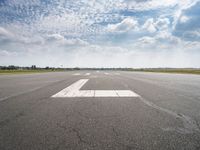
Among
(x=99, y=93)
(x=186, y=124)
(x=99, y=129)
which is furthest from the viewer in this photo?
(x=99, y=93)

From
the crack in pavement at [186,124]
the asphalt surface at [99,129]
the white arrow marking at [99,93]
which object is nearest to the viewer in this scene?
the asphalt surface at [99,129]

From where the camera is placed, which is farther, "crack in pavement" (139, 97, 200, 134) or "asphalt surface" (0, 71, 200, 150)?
"crack in pavement" (139, 97, 200, 134)

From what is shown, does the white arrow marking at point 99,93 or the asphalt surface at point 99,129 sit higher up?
the white arrow marking at point 99,93

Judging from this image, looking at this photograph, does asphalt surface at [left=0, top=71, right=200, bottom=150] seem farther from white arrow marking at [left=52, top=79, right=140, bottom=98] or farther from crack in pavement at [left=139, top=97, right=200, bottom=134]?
white arrow marking at [left=52, top=79, right=140, bottom=98]

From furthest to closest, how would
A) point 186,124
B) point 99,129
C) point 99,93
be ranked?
point 99,93
point 186,124
point 99,129

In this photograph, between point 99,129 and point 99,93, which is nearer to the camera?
point 99,129

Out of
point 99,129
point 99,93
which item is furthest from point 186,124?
point 99,93

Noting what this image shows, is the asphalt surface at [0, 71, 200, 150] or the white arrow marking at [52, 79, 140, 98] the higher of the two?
the white arrow marking at [52, 79, 140, 98]

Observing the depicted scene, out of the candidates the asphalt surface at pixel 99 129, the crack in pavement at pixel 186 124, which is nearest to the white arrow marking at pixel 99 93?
the asphalt surface at pixel 99 129

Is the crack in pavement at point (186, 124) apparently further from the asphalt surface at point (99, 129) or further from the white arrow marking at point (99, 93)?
the white arrow marking at point (99, 93)

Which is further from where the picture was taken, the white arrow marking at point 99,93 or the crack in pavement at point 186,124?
the white arrow marking at point 99,93

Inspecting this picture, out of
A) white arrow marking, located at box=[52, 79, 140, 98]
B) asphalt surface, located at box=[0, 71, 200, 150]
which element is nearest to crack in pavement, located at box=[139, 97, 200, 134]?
asphalt surface, located at box=[0, 71, 200, 150]

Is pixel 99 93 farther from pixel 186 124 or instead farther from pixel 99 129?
pixel 186 124

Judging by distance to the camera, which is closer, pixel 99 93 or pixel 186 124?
pixel 186 124
